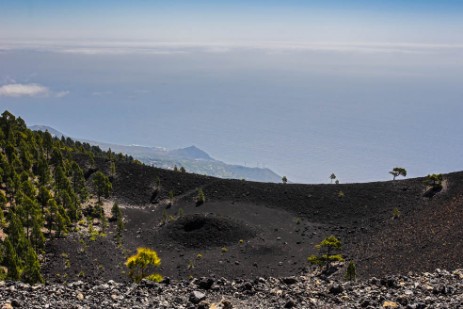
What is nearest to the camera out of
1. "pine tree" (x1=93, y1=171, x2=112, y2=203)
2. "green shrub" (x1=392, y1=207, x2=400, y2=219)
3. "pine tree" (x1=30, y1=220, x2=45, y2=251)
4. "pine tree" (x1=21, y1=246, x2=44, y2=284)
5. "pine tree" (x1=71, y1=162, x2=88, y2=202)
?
"pine tree" (x1=21, y1=246, x2=44, y2=284)

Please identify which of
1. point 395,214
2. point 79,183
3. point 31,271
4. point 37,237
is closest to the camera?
point 31,271

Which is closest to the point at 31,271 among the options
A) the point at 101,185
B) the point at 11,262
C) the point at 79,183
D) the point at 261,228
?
the point at 11,262

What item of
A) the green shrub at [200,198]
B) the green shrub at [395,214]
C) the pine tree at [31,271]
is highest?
the green shrub at [395,214]

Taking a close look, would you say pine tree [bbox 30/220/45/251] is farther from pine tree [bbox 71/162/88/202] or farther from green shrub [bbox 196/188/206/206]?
green shrub [bbox 196/188/206/206]

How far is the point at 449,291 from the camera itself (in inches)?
875

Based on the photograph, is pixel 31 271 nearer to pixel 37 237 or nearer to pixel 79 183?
pixel 37 237

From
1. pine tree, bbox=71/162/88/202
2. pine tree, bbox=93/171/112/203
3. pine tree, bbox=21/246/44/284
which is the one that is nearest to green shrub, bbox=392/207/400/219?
pine tree, bbox=93/171/112/203

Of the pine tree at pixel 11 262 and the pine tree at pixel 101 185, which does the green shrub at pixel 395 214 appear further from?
the pine tree at pixel 11 262

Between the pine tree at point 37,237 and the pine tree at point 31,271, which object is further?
the pine tree at point 37,237

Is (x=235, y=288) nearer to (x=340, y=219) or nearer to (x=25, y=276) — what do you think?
(x=25, y=276)

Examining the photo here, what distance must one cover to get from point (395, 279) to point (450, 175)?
50905mm

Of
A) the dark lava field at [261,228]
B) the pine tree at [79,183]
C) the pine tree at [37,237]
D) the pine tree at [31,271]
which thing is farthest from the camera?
the pine tree at [79,183]

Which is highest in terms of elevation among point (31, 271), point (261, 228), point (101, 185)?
point (101, 185)

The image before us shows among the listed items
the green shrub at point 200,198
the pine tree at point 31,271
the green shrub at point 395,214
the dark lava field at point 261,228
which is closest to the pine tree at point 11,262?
the pine tree at point 31,271
